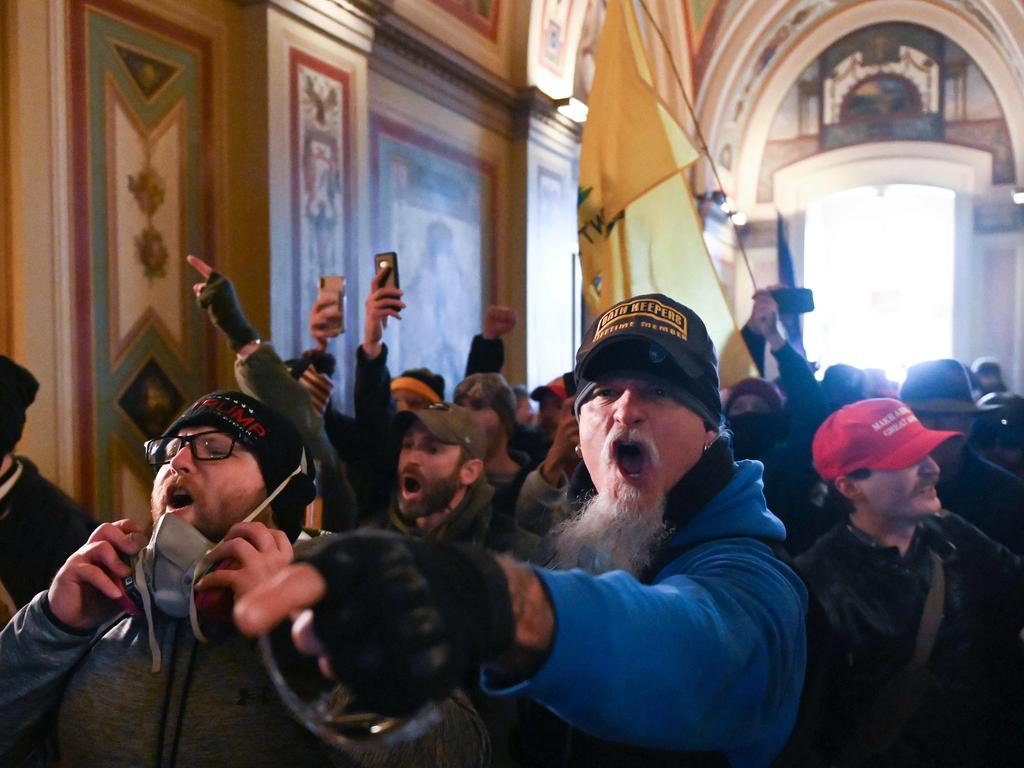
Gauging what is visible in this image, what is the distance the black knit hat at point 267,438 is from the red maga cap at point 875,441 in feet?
4.93

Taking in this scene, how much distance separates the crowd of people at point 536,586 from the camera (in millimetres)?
701

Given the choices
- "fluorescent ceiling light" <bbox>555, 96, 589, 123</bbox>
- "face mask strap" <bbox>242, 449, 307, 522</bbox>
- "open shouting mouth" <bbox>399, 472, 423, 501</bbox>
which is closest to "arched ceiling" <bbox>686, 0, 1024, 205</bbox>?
"fluorescent ceiling light" <bbox>555, 96, 589, 123</bbox>

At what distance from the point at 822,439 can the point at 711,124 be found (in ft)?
40.1

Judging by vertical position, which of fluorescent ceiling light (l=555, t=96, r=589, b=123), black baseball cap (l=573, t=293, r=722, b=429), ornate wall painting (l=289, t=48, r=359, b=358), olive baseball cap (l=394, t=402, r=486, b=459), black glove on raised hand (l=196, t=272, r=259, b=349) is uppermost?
fluorescent ceiling light (l=555, t=96, r=589, b=123)

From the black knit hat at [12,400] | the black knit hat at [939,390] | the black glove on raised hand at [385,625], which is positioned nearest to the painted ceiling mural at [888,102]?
the black knit hat at [939,390]

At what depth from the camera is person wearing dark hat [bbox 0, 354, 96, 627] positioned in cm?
234

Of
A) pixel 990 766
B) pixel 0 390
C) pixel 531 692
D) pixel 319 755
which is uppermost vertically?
pixel 0 390

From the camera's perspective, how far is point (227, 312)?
312 centimetres

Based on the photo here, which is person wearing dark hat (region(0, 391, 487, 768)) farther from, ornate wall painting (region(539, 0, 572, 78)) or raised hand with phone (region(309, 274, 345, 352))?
ornate wall painting (region(539, 0, 572, 78))

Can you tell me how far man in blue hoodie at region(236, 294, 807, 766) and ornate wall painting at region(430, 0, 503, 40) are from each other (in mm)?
6279

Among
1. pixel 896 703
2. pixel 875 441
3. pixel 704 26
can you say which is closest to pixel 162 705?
pixel 896 703

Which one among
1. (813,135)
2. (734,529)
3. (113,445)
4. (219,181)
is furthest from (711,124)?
(734,529)

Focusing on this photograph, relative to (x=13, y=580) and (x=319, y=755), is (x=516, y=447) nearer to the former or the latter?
(x=13, y=580)

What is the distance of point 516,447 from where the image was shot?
179 inches
